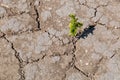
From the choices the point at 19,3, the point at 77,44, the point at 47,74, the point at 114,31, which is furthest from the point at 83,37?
the point at 19,3

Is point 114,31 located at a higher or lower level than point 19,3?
lower

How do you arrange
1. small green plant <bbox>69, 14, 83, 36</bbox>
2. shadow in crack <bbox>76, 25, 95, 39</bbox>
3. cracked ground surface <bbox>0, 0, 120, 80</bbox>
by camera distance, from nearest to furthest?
cracked ground surface <bbox>0, 0, 120, 80</bbox>
small green plant <bbox>69, 14, 83, 36</bbox>
shadow in crack <bbox>76, 25, 95, 39</bbox>

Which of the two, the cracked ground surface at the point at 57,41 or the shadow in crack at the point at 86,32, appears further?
the shadow in crack at the point at 86,32

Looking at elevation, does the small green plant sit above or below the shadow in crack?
above

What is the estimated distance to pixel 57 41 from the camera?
319 centimetres

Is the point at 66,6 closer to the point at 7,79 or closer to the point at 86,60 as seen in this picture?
the point at 86,60

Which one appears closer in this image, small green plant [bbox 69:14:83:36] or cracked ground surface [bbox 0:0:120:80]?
cracked ground surface [bbox 0:0:120:80]

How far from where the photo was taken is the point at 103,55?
10.1 feet

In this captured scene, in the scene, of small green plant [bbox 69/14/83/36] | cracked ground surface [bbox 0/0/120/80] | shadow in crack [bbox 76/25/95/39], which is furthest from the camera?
shadow in crack [bbox 76/25/95/39]

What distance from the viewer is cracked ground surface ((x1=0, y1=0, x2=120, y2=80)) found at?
2984 millimetres

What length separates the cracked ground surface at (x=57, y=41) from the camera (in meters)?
→ 2.98

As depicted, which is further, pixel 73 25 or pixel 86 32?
pixel 86 32

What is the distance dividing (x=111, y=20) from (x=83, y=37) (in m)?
0.37

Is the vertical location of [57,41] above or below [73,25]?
below
